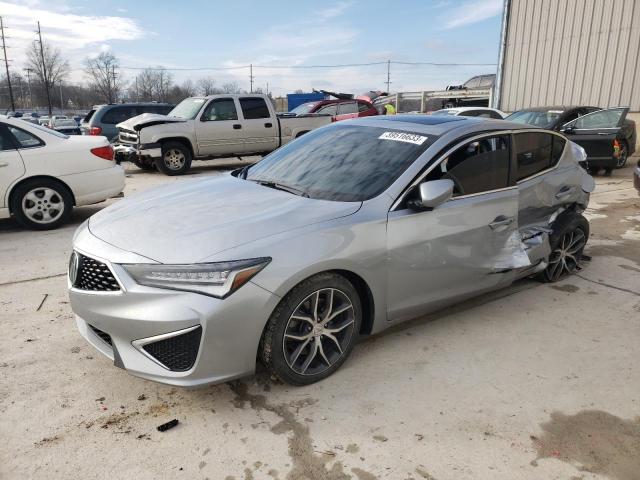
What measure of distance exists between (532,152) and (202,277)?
3087 mm

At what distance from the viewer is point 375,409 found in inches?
113

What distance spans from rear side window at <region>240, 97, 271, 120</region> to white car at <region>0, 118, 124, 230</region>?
6.20 metres

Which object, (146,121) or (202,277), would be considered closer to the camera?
(202,277)

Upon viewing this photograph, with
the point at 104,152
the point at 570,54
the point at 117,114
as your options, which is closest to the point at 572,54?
the point at 570,54

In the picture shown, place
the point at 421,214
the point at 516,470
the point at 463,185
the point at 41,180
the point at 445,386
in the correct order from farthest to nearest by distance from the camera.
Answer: the point at 41,180 → the point at 463,185 → the point at 421,214 → the point at 445,386 → the point at 516,470

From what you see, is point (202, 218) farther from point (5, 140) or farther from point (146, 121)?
point (146, 121)

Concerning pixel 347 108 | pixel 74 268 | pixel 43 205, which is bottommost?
pixel 43 205

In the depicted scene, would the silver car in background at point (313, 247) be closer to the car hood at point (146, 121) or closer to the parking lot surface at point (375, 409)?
the parking lot surface at point (375, 409)

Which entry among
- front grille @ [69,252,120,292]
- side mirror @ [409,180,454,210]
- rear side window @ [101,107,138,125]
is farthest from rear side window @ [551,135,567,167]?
rear side window @ [101,107,138,125]

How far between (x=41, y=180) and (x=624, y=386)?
264 inches

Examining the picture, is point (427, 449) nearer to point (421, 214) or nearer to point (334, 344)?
point (334, 344)

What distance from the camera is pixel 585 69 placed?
16.2 m

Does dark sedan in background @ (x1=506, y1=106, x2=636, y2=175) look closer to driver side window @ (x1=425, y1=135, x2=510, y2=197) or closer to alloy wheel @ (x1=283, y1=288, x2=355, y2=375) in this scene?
driver side window @ (x1=425, y1=135, x2=510, y2=197)

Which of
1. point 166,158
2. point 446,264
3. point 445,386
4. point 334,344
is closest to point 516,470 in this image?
point 445,386
